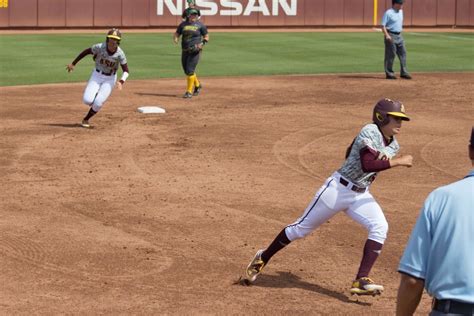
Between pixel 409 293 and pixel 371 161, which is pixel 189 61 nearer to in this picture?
pixel 371 161

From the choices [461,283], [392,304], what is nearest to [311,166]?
[392,304]

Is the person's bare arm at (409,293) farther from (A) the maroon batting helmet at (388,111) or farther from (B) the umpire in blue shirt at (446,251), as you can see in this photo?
(A) the maroon batting helmet at (388,111)

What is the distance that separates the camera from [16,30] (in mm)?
39719

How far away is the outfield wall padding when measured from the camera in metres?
39.9

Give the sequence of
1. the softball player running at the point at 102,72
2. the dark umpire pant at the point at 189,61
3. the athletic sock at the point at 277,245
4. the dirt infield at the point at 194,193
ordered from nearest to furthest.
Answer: the dirt infield at the point at 194,193 < the athletic sock at the point at 277,245 < the softball player running at the point at 102,72 < the dark umpire pant at the point at 189,61

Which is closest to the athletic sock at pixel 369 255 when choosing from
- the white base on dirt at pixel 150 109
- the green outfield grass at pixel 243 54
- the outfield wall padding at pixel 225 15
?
the white base on dirt at pixel 150 109

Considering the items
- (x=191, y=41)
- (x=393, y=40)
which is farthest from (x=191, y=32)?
(x=393, y=40)

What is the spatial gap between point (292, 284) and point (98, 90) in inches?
402

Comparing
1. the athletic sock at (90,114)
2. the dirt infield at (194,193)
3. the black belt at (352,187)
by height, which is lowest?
the dirt infield at (194,193)

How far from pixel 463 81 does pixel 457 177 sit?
12254 millimetres

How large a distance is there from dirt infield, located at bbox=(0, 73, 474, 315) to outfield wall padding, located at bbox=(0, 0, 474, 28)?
15.4 m

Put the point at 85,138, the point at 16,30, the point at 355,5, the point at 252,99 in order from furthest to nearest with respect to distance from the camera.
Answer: the point at 355,5
the point at 16,30
the point at 252,99
the point at 85,138

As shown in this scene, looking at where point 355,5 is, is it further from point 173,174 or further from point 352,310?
point 352,310

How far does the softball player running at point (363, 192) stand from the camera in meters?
9.66
